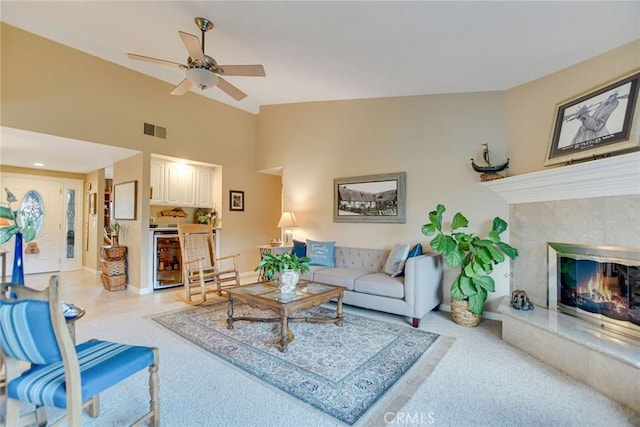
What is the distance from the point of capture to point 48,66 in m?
3.77

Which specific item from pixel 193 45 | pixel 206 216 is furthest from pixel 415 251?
pixel 206 216

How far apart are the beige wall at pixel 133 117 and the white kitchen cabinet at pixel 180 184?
0.33 m

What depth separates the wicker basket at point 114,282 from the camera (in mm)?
4812

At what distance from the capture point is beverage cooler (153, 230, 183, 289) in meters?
4.91

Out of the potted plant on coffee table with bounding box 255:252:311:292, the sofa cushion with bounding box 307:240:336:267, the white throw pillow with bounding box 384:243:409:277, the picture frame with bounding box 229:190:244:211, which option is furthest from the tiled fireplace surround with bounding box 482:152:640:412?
the picture frame with bounding box 229:190:244:211

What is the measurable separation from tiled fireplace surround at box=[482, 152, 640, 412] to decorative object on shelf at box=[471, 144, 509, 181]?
260 millimetres

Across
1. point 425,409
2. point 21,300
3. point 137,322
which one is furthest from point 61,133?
point 425,409

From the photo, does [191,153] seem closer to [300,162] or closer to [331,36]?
[300,162]

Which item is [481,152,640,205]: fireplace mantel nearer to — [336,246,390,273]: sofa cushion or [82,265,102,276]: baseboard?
[336,246,390,273]: sofa cushion

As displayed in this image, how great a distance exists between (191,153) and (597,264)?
572 centimetres

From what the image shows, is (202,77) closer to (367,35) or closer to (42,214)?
(367,35)

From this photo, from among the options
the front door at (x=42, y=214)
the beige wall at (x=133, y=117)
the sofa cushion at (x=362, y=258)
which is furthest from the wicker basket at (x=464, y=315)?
the front door at (x=42, y=214)

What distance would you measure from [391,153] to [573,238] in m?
2.42

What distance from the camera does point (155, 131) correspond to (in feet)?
15.9
